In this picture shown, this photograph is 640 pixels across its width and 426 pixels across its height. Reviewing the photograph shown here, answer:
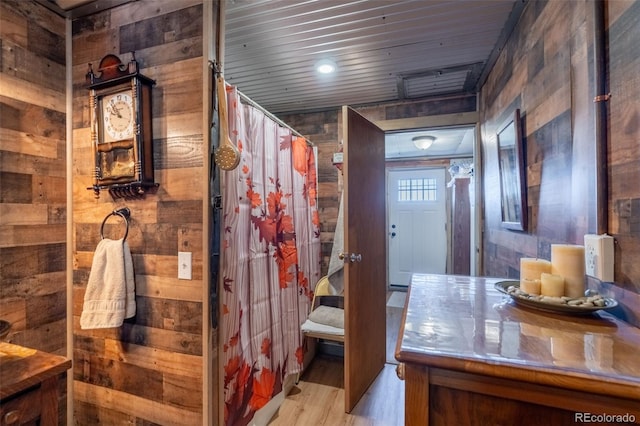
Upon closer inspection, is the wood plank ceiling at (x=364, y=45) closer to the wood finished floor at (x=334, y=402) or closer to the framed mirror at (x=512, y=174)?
A: the framed mirror at (x=512, y=174)

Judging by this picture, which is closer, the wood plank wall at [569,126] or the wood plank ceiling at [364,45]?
the wood plank wall at [569,126]

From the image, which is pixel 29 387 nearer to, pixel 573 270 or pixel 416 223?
pixel 573 270

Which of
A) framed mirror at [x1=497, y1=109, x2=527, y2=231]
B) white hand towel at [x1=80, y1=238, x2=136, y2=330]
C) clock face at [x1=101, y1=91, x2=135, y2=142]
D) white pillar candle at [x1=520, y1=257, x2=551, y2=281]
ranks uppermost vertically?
clock face at [x1=101, y1=91, x2=135, y2=142]

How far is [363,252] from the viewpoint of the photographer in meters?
2.08

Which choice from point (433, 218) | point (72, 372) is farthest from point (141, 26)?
point (433, 218)

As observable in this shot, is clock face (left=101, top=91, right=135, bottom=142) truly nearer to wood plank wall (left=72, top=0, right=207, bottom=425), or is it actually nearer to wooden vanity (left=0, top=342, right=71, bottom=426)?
wood plank wall (left=72, top=0, right=207, bottom=425)

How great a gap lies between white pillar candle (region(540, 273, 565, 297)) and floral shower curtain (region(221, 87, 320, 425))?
4.02 ft

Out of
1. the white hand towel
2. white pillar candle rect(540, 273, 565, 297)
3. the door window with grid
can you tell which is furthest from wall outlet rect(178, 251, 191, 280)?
the door window with grid

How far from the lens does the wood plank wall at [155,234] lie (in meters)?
1.27

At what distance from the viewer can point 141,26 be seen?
136 cm

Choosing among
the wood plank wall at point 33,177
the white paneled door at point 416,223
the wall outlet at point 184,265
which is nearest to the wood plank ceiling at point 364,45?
the wood plank wall at point 33,177

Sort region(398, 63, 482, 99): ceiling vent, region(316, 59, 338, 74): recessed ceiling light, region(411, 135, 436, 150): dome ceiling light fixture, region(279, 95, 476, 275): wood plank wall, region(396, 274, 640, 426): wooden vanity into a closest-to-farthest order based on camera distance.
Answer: region(396, 274, 640, 426): wooden vanity → region(316, 59, 338, 74): recessed ceiling light → region(398, 63, 482, 99): ceiling vent → region(279, 95, 476, 275): wood plank wall → region(411, 135, 436, 150): dome ceiling light fixture

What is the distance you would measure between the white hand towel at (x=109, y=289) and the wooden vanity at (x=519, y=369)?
1.24 meters

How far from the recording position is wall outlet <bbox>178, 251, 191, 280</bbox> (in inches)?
50.1
